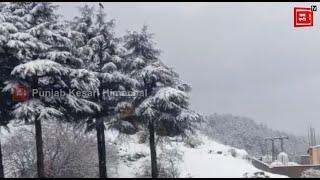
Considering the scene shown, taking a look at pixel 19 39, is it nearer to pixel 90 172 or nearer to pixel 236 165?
pixel 90 172

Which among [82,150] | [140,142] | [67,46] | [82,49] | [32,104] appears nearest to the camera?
[32,104]

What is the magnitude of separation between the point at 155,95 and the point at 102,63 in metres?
3.61

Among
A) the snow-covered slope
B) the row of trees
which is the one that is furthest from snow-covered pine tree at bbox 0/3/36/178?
the snow-covered slope

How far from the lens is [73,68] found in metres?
33.5

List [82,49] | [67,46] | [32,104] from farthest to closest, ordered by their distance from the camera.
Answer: [82,49] → [67,46] → [32,104]

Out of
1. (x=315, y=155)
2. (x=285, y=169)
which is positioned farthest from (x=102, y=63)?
(x=315, y=155)

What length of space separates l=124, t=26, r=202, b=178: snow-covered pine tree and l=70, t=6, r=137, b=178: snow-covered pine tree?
2.83ft

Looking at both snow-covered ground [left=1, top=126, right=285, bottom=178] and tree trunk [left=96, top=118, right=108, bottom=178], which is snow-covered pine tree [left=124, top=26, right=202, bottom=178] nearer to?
tree trunk [left=96, top=118, right=108, bottom=178]

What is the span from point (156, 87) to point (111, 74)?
2.89m

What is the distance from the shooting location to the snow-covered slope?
41.3 metres

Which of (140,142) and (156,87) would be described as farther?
(140,142)

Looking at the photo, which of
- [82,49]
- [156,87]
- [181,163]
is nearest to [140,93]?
[156,87]

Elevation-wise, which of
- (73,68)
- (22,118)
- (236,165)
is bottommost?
(236,165)

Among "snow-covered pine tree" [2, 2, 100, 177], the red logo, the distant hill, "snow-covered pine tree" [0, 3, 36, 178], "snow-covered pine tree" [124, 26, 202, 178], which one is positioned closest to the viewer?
"snow-covered pine tree" [2, 2, 100, 177]
